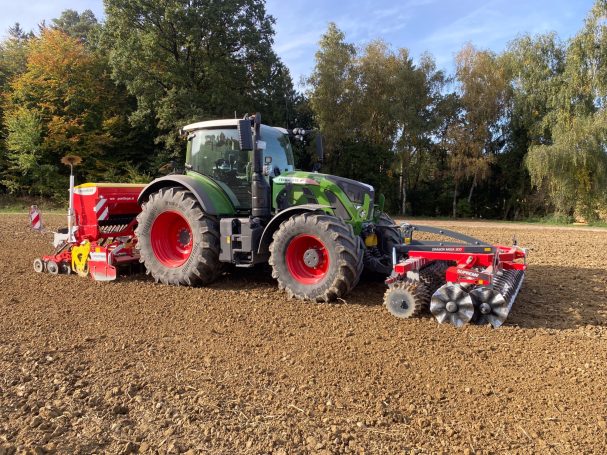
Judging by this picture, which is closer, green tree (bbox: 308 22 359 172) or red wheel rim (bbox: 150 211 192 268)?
red wheel rim (bbox: 150 211 192 268)

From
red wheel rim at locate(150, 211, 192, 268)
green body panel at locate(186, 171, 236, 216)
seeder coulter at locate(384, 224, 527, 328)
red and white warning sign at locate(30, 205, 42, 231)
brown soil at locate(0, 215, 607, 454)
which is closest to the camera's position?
brown soil at locate(0, 215, 607, 454)

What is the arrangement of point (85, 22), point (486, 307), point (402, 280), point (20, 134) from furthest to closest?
point (85, 22), point (20, 134), point (402, 280), point (486, 307)

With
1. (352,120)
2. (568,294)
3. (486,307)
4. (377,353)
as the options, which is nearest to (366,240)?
(486,307)

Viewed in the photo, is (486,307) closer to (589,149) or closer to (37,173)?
(589,149)

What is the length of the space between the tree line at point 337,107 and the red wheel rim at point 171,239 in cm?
1806

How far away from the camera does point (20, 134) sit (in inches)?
1030

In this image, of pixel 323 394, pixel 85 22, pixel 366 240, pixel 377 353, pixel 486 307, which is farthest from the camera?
pixel 85 22

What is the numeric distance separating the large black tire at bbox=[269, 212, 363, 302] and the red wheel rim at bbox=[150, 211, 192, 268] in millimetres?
1705

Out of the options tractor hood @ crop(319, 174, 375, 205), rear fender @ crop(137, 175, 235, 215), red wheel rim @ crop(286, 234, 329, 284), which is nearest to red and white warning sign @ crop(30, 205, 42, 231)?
rear fender @ crop(137, 175, 235, 215)

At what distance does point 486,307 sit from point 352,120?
27503mm

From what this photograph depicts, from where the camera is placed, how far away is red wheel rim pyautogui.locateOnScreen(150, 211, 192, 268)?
7039 mm

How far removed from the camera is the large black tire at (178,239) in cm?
656

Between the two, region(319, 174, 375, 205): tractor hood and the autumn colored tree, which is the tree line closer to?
the autumn colored tree

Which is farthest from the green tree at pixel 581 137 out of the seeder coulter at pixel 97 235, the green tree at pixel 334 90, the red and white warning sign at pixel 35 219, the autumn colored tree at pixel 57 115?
the autumn colored tree at pixel 57 115
